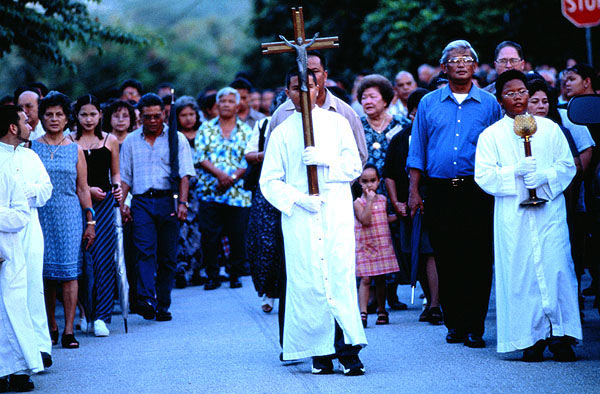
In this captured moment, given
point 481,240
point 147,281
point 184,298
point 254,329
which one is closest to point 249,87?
point 184,298

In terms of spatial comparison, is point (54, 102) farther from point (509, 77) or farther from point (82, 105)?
point (509, 77)

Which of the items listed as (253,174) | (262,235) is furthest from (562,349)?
(253,174)

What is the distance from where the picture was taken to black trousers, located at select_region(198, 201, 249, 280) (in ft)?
49.6

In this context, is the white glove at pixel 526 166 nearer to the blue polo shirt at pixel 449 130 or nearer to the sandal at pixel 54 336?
the blue polo shirt at pixel 449 130

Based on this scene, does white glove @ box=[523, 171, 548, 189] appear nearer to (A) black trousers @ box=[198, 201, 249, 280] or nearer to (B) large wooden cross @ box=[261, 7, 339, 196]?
(B) large wooden cross @ box=[261, 7, 339, 196]

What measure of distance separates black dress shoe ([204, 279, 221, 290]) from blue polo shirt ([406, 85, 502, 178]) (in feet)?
18.6

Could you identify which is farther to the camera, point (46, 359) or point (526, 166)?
Result: point (46, 359)

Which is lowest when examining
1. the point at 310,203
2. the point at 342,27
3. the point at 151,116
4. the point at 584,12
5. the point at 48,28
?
the point at 310,203

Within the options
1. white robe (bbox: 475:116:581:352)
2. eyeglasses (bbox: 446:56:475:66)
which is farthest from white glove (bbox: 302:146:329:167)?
eyeglasses (bbox: 446:56:475:66)

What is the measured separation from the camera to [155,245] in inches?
488

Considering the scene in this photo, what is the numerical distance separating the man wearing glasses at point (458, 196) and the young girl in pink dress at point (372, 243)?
132 cm

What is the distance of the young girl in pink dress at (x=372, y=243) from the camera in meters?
11.2

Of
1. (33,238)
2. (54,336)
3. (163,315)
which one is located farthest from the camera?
(163,315)

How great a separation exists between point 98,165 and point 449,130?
3666 millimetres
